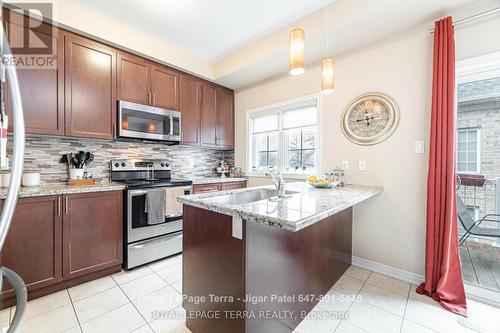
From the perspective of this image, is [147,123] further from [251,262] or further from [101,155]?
[251,262]

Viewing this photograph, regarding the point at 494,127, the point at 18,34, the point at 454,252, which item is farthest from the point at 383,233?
the point at 18,34

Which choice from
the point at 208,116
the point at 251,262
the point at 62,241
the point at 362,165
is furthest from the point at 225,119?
the point at 251,262

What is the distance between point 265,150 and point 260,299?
260 centimetres

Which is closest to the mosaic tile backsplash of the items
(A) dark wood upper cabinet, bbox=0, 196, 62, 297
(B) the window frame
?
(A) dark wood upper cabinet, bbox=0, 196, 62, 297

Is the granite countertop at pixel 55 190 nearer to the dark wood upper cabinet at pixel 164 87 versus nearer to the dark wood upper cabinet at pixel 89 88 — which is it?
the dark wood upper cabinet at pixel 89 88

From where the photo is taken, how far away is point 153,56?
8.96 feet

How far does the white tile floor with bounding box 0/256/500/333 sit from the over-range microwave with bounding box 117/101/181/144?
163 cm

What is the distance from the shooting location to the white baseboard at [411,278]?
178cm

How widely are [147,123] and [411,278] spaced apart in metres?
3.37

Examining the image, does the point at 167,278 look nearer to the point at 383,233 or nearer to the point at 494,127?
the point at 383,233

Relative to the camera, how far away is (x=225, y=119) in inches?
150

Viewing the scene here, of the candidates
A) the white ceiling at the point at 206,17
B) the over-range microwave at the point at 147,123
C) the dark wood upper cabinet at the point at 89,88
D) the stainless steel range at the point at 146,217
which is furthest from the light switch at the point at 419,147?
the dark wood upper cabinet at the point at 89,88

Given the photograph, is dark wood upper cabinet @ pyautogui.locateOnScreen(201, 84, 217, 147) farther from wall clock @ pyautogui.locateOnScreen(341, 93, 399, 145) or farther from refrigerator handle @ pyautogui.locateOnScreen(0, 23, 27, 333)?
refrigerator handle @ pyautogui.locateOnScreen(0, 23, 27, 333)

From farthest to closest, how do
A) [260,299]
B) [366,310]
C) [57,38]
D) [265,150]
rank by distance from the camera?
[265,150]
[57,38]
[366,310]
[260,299]
